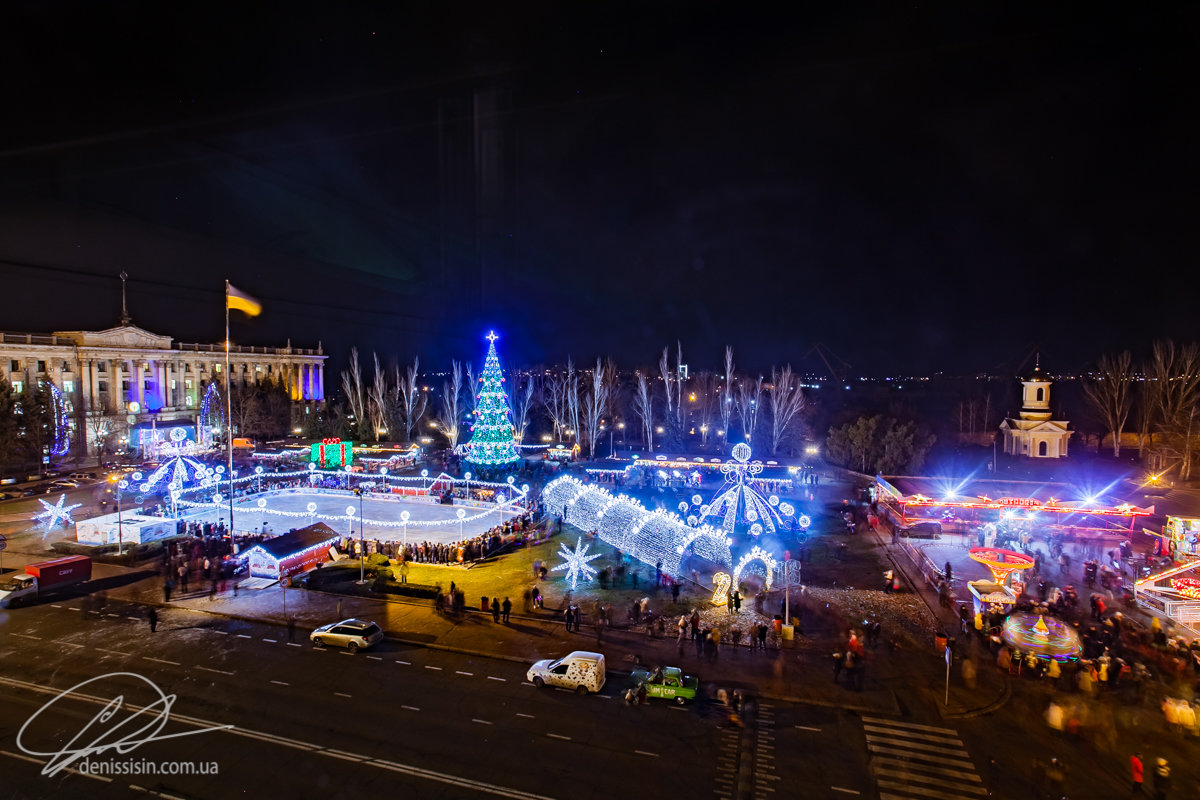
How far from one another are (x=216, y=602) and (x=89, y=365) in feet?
147

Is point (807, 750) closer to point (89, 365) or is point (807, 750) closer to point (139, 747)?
point (139, 747)

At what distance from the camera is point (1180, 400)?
133 feet

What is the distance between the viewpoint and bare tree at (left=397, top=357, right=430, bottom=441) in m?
Answer: 55.8

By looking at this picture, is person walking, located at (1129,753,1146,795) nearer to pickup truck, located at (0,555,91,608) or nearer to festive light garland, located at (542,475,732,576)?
festive light garland, located at (542,475,732,576)

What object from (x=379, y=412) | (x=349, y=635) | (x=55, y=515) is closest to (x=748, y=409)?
(x=379, y=412)

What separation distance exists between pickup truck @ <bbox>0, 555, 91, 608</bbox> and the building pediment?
38754mm

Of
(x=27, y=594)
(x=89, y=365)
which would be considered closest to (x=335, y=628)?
(x=27, y=594)

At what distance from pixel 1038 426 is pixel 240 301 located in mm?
48410

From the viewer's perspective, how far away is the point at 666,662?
46.4 feet

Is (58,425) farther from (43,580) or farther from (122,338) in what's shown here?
(43,580)

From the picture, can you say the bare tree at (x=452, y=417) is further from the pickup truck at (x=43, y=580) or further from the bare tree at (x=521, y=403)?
the pickup truck at (x=43, y=580)

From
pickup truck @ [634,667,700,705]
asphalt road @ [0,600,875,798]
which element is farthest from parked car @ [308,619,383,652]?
pickup truck @ [634,667,700,705]

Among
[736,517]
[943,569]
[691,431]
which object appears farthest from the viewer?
[691,431]

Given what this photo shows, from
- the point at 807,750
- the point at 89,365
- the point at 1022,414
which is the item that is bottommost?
the point at 807,750
